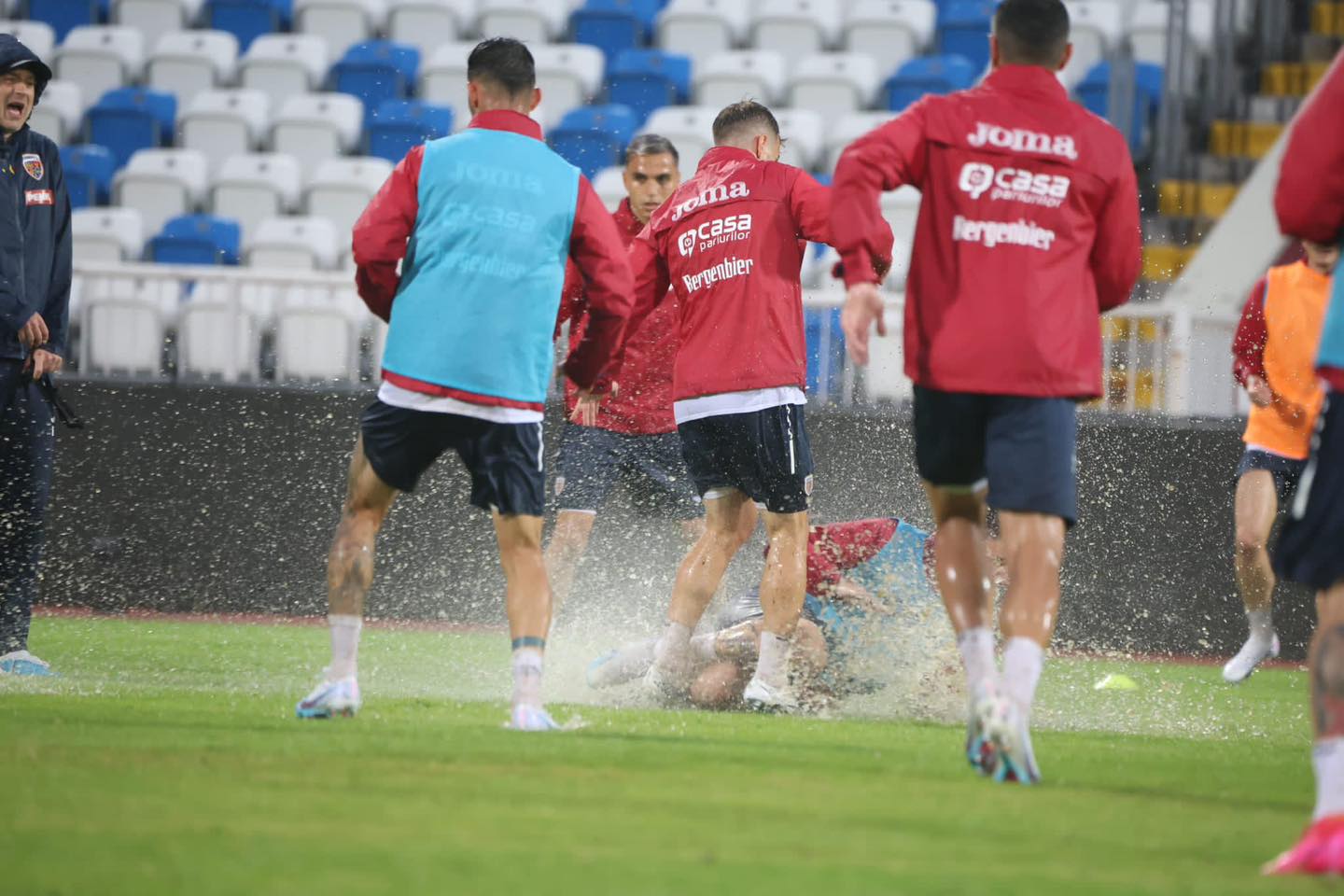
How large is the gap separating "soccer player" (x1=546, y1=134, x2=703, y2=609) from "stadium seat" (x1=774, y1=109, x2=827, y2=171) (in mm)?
6078

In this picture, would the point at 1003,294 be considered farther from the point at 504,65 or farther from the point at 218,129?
the point at 218,129

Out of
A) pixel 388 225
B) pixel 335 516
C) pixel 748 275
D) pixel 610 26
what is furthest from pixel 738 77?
A: pixel 388 225

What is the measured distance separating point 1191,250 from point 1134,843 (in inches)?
451

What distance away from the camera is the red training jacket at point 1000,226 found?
4691 millimetres

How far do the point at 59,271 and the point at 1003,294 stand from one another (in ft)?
14.9

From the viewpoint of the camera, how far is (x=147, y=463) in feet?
35.2

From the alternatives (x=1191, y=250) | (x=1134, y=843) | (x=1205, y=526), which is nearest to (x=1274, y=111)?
(x=1191, y=250)

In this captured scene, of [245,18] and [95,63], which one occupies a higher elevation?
[245,18]

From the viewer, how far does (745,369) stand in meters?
6.64

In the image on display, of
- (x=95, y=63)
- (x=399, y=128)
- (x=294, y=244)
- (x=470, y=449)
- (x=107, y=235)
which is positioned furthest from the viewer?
(x=95, y=63)

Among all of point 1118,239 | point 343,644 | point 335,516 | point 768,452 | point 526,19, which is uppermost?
point 526,19

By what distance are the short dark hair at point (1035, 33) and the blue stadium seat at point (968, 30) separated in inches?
445

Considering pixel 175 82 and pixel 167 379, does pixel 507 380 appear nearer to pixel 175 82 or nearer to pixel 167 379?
pixel 167 379

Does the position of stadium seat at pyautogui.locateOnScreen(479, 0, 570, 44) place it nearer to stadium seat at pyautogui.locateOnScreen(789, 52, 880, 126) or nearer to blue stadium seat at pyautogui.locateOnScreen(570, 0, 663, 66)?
blue stadium seat at pyautogui.locateOnScreen(570, 0, 663, 66)
